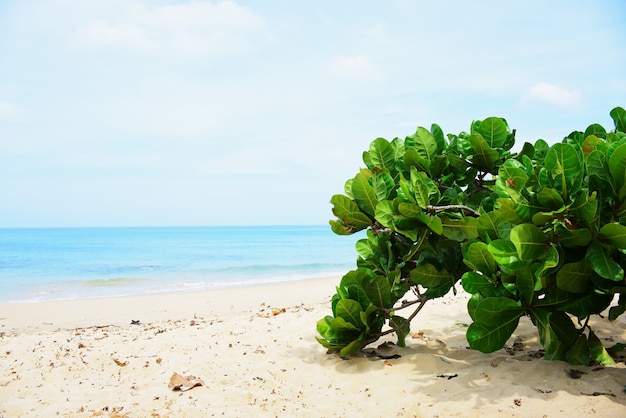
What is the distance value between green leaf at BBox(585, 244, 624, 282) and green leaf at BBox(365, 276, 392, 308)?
4.16 ft

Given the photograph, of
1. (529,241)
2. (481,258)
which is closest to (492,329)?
(481,258)

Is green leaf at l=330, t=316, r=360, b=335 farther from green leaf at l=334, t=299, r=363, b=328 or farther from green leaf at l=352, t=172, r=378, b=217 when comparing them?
green leaf at l=352, t=172, r=378, b=217

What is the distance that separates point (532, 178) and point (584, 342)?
1.16 meters

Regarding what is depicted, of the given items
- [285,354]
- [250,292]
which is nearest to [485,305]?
[285,354]

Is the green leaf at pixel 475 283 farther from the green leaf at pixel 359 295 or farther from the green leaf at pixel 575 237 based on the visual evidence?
the green leaf at pixel 359 295

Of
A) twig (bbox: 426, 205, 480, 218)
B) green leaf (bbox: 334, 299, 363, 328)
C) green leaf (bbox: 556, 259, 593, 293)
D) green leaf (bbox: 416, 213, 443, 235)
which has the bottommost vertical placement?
green leaf (bbox: 334, 299, 363, 328)

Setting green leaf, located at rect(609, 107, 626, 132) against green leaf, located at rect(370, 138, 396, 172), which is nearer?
green leaf, located at rect(609, 107, 626, 132)

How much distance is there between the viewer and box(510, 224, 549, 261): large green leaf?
6.77 ft

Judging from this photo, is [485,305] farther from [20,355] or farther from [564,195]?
[20,355]

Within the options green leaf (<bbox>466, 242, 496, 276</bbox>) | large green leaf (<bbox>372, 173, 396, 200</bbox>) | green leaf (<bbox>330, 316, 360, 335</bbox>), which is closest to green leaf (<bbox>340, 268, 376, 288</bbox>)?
green leaf (<bbox>330, 316, 360, 335</bbox>)

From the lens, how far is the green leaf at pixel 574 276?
225cm

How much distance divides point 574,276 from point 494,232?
0.43 meters

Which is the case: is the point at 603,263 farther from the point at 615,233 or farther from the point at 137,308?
the point at 137,308

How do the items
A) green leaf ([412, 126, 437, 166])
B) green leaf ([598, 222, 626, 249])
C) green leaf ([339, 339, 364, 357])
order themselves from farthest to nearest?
green leaf ([339, 339, 364, 357]) < green leaf ([412, 126, 437, 166]) < green leaf ([598, 222, 626, 249])
